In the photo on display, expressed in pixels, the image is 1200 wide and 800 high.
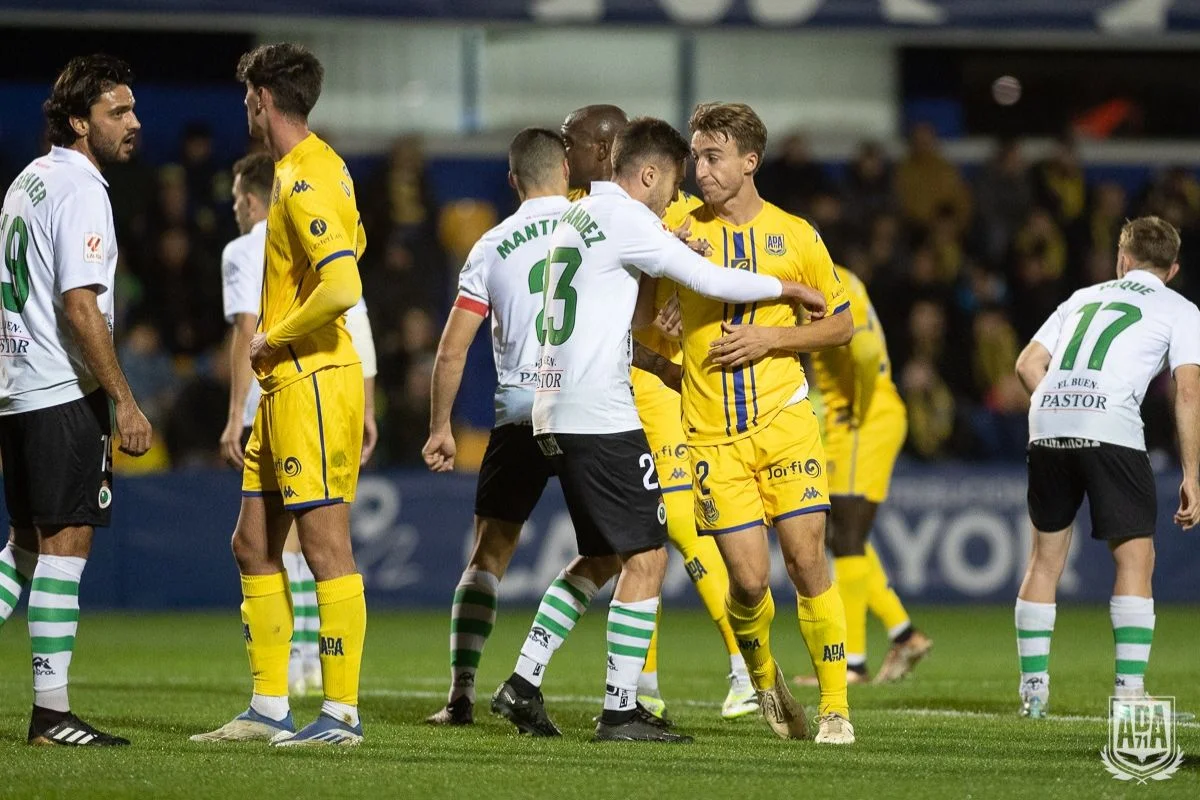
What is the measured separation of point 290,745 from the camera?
21.2 ft

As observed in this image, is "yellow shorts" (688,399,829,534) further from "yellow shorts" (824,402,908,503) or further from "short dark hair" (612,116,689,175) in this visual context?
"yellow shorts" (824,402,908,503)

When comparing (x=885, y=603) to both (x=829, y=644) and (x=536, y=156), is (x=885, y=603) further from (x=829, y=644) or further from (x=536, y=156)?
(x=536, y=156)

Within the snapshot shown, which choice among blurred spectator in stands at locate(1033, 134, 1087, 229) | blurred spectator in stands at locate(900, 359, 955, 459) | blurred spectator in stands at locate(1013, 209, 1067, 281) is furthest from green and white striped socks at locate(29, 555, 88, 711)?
blurred spectator in stands at locate(1033, 134, 1087, 229)

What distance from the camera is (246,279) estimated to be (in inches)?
355

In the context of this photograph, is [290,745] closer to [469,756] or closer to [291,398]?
[469,756]

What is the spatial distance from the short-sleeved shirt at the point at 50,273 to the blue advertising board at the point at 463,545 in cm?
771

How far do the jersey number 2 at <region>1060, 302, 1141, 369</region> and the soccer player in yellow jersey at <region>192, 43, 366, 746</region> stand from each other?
3.35m

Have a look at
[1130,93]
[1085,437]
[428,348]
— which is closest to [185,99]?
[428,348]

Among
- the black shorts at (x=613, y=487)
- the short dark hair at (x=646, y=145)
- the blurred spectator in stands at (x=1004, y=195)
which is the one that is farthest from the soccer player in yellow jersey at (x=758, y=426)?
the blurred spectator in stands at (x=1004, y=195)

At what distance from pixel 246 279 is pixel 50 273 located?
2.31 m

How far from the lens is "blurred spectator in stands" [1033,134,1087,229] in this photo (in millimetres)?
19312

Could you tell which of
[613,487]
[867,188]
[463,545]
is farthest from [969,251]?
[613,487]

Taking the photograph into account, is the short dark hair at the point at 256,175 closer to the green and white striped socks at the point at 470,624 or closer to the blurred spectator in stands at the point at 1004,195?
the green and white striped socks at the point at 470,624

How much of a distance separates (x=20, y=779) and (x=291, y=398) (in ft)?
5.21
